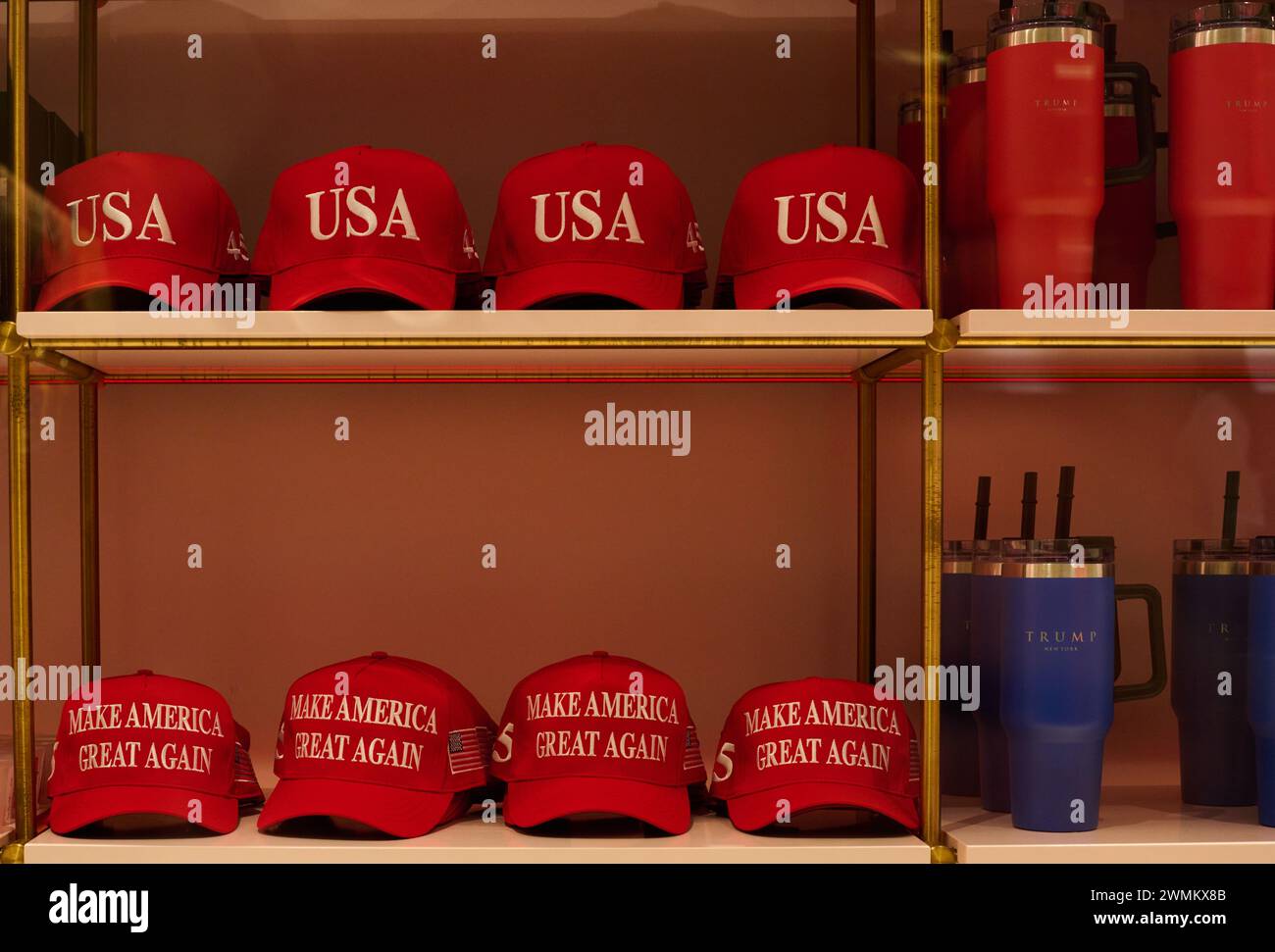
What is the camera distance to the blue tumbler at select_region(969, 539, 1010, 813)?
4.73 ft

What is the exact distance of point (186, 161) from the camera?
143 centimetres

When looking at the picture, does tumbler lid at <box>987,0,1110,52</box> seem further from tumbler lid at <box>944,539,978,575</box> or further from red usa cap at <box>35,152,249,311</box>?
red usa cap at <box>35,152,249,311</box>

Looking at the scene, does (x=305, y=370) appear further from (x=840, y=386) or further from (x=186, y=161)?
(x=840, y=386)

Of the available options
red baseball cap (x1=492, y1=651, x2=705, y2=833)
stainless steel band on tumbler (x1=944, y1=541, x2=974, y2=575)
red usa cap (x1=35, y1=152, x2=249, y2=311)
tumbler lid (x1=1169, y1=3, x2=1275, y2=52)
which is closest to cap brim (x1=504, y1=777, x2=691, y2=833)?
red baseball cap (x1=492, y1=651, x2=705, y2=833)

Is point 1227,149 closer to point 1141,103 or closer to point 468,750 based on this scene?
point 1141,103

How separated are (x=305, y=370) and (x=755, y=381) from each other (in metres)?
0.68

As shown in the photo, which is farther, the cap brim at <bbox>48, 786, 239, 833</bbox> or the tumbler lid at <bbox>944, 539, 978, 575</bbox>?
the tumbler lid at <bbox>944, 539, 978, 575</bbox>

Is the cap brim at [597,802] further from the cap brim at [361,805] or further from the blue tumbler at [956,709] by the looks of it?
the blue tumbler at [956,709]

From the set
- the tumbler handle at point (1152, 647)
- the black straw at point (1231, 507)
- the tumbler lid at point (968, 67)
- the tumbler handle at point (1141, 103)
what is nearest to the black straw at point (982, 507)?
the tumbler handle at point (1152, 647)

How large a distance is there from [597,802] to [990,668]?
0.52 metres

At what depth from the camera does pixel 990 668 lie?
1.46m

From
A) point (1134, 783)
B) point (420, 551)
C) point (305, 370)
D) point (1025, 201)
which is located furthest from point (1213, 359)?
point (305, 370)

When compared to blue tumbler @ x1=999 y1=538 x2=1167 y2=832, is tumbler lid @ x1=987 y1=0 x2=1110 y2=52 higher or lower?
higher

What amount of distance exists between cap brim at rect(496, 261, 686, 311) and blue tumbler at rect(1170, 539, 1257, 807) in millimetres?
770
